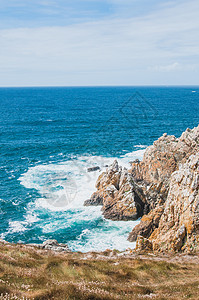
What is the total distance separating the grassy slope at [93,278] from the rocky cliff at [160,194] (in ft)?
14.5

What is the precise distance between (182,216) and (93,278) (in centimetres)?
1298

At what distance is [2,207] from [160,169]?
90.5 feet

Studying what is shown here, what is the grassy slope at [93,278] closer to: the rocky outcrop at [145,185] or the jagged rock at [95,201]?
the rocky outcrop at [145,185]

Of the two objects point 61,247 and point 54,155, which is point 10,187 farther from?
point 61,247

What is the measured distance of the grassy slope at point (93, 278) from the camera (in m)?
11.3

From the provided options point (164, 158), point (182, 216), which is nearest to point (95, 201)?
point (164, 158)

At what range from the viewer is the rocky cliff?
2442 centimetres

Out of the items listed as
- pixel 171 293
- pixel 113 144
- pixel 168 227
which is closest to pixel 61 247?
pixel 168 227

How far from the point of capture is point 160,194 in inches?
1396

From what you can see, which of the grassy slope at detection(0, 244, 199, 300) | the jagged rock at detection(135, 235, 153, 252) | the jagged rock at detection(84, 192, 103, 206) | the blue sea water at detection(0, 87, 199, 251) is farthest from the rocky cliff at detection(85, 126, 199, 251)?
the grassy slope at detection(0, 244, 199, 300)

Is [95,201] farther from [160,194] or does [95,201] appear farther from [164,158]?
[164,158]

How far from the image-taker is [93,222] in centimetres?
3634

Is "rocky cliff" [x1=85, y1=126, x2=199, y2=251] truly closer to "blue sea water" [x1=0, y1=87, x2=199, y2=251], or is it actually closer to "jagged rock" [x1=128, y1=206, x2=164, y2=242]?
"jagged rock" [x1=128, y1=206, x2=164, y2=242]

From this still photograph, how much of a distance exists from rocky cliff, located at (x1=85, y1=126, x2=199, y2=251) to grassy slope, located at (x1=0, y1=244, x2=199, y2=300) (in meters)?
4.42
